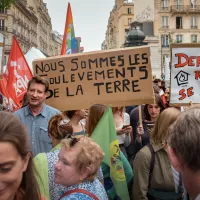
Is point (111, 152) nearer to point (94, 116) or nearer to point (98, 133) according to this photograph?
point (98, 133)

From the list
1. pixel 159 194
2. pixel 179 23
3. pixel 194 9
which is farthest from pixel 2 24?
pixel 159 194

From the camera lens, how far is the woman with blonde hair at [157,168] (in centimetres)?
324

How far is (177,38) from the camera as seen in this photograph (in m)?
58.1

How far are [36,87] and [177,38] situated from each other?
5619cm

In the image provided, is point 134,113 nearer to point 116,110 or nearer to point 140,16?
point 116,110

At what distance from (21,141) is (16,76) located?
4560 millimetres

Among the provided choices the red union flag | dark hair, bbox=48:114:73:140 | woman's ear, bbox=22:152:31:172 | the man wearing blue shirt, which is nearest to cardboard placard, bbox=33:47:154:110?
the man wearing blue shirt

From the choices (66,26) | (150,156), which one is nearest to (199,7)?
(66,26)

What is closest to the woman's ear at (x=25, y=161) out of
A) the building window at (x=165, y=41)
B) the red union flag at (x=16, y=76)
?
the red union flag at (x=16, y=76)

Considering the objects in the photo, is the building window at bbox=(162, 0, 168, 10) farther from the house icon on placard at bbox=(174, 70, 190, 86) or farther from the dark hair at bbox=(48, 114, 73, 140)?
the dark hair at bbox=(48, 114, 73, 140)

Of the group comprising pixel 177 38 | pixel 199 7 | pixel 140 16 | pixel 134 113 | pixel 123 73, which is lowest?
pixel 134 113

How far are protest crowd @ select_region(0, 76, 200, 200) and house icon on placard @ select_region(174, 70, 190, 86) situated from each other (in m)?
0.66

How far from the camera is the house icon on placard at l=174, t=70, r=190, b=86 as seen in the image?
4.69 m

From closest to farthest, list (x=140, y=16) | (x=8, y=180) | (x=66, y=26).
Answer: (x=8, y=180), (x=66, y=26), (x=140, y=16)
